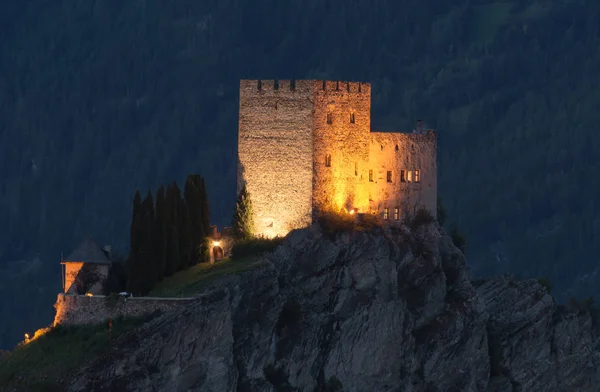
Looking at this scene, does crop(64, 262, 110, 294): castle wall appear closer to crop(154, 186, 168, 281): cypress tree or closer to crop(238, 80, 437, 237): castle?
crop(154, 186, 168, 281): cypress tree

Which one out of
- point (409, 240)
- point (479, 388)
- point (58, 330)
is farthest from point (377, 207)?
point (58, 330)

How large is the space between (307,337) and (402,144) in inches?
617

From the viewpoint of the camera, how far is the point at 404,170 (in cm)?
12688

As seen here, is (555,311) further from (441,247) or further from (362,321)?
(362,321)

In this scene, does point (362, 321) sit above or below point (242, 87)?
below

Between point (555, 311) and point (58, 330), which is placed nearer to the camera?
point (58, 330)

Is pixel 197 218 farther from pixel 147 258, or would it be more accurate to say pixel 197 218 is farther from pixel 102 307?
pixel 102 307

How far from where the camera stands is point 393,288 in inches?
4759

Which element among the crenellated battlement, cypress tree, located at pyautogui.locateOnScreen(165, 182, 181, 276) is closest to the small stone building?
cypress tree, located at pyautogui.locateOnScreen(165, 182, 181, 276)

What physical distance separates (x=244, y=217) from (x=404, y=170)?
32.5 feet

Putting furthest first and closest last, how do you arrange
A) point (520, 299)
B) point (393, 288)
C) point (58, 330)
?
point (520, 299) → point (393, 288) → point (58, 330)

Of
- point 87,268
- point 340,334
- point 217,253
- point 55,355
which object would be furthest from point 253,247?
point 55,355

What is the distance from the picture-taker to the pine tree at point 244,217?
123188mm

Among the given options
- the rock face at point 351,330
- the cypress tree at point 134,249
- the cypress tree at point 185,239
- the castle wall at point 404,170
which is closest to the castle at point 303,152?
the castle wall at point 404,170
